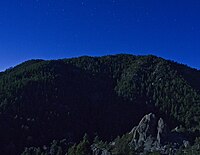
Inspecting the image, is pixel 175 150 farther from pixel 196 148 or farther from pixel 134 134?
pixel 134 134

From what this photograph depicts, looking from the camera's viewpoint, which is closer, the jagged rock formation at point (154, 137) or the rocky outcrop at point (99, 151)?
the rocky outcrop at point (99, 151)

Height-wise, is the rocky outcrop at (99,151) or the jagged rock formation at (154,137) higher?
the jagged rock formation at (154,137)

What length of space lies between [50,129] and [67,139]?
11762 mm

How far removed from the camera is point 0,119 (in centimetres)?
18638

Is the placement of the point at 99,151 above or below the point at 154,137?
below

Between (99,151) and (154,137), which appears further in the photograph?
(154,137)

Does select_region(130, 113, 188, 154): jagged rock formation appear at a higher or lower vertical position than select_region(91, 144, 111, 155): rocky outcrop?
higher

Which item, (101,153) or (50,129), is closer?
(101,153)

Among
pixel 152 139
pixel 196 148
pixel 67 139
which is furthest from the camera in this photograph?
pixel 67 139

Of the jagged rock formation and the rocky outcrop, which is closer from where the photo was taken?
the rocky outcrop

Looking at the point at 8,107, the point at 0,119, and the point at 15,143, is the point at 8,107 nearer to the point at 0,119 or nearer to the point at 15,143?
the point at 0,119

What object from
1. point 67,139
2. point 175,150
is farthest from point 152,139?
point 67,139

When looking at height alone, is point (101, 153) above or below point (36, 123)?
below

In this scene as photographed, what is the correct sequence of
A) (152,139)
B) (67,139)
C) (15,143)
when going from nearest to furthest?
(152,139)
(15,143)
(67,139)
